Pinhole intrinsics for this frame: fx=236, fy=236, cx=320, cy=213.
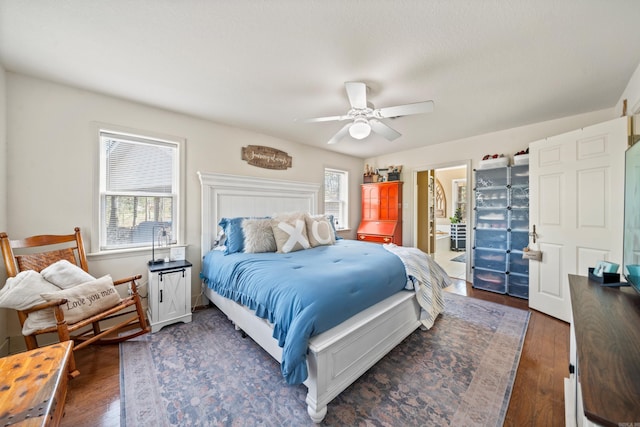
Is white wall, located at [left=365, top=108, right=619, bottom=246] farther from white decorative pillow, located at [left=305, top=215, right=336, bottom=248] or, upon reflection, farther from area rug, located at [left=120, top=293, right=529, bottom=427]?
area rug, located at [left=120, top=293, right=529, bottom=427]

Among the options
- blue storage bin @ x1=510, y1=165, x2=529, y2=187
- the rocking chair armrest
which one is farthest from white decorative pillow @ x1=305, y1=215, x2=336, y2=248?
blue storage bin @ x1=510, y1=165, x2=529, y2=187

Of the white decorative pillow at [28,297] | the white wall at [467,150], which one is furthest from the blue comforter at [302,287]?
the white wall at [467,150]

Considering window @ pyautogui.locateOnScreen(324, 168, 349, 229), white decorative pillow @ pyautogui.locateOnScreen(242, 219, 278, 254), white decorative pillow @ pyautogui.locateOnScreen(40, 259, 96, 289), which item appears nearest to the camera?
white decorative pillow @ pyautogui.locateOnScreen(40, 259, 96, 289)

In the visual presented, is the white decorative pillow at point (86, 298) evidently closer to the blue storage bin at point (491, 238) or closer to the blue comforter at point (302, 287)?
the blue comforter at point (302, 287)

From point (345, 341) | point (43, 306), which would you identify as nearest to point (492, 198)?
point (345, 341)

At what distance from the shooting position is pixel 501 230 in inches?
141

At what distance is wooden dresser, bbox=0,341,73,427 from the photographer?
81cm

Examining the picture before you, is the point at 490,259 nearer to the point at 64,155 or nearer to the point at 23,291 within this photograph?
the point at 23,291

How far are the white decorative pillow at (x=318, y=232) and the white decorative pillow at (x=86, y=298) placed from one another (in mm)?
2021

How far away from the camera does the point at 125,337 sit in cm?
224

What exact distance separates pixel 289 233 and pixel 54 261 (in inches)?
85.7

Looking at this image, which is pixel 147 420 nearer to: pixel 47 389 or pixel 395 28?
pixel 47 389

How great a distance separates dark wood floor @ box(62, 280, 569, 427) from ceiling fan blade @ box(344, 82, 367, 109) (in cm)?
246

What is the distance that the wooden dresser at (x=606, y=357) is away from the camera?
0.63 m
